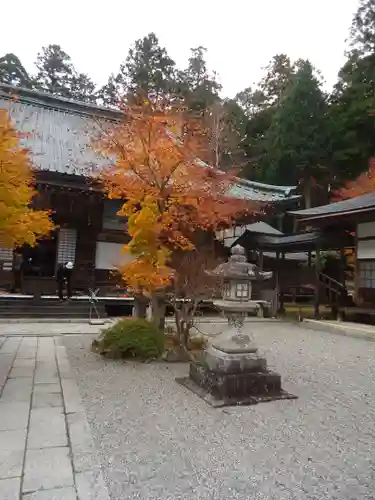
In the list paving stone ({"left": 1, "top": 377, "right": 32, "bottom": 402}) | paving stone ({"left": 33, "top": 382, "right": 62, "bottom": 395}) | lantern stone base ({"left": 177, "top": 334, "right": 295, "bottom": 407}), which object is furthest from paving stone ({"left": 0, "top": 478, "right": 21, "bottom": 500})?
lantern stone base ({"left": 177, "top": 334, "right": 295, "bottom": 407})

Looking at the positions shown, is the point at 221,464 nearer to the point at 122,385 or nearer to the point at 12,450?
the point at 12,450

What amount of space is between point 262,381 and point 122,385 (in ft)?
6.35

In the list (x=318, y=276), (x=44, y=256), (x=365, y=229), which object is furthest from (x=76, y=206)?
(x=365, y=229)

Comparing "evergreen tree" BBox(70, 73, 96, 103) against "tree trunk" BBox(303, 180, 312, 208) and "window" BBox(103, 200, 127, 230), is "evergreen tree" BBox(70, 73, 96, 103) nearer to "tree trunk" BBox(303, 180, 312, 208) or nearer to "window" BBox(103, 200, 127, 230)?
"tree trunk" BBox(303, 180, 312, 208)

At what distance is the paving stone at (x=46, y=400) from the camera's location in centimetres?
438

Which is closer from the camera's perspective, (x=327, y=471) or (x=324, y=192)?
(x=327, y=471)

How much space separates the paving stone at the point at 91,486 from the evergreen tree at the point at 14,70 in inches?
1514

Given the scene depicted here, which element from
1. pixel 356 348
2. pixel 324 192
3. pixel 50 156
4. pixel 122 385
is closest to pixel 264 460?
pixel 122 385

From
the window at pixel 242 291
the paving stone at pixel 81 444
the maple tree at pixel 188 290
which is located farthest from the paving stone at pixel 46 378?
the window at pixel 242 291

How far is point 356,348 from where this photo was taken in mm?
8789

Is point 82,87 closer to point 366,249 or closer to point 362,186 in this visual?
point 362,186

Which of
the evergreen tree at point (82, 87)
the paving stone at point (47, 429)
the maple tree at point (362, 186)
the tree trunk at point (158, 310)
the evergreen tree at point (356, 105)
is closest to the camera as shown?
the paving stone at point (47, 429)

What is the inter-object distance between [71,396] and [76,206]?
10216 millimetres

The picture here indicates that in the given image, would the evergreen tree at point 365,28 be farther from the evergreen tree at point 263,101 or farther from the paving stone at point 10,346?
the paving stone at point 10,346
